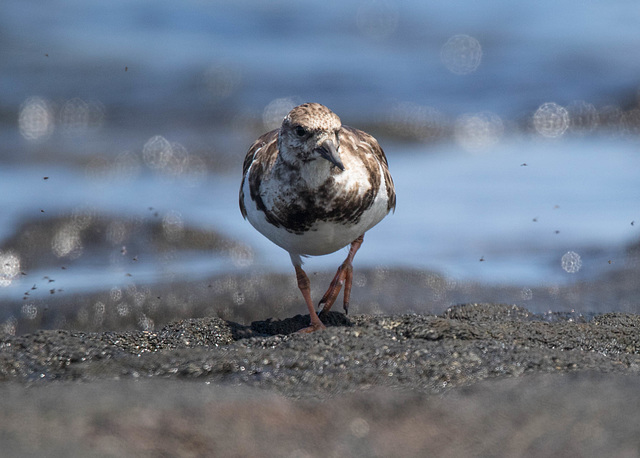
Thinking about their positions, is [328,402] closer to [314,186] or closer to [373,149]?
[314,186]

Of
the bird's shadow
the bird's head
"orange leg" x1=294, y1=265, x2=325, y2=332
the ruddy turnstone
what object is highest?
the bird's head

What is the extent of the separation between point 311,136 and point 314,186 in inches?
11.3

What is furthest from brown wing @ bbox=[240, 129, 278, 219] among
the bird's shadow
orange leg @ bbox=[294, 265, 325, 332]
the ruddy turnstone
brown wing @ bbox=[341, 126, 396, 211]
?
the bird's shadow

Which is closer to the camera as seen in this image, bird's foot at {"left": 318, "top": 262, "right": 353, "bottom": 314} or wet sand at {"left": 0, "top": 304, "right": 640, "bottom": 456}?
wet sand at {"left": 0, "top": 304, "right": 640, "bottom": 456}

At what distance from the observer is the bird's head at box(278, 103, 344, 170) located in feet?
14.3

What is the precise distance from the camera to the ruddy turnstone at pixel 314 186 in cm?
442

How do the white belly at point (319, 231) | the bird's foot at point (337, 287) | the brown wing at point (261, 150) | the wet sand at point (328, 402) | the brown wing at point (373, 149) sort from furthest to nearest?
1. the bird's foot at point (337, 287)
2. the brown wing at point (373, 149)
3. the brown wing at point (261, 150)
4. the white belly at point (319, 231)
5. the wet sand at point (328, 402)

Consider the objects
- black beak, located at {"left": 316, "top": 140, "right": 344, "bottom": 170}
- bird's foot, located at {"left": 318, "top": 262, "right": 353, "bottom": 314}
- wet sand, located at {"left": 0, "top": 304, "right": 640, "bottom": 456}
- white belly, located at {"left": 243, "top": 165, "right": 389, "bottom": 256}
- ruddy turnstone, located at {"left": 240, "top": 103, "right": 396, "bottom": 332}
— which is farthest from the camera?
bird's foot, located at {"left": 318, "top": 262, "right": 353, "bottom": 314}

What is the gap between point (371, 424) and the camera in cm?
240

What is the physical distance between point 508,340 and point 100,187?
26.7ft

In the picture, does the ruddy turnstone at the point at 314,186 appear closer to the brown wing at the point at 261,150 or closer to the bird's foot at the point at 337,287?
the brown wing at the point at 261,150

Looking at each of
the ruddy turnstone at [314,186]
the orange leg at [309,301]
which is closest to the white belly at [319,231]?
the ruddy turnstone at [314,186]

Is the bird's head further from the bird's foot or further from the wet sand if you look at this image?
the bird's foot

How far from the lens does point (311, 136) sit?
14.4 ft
